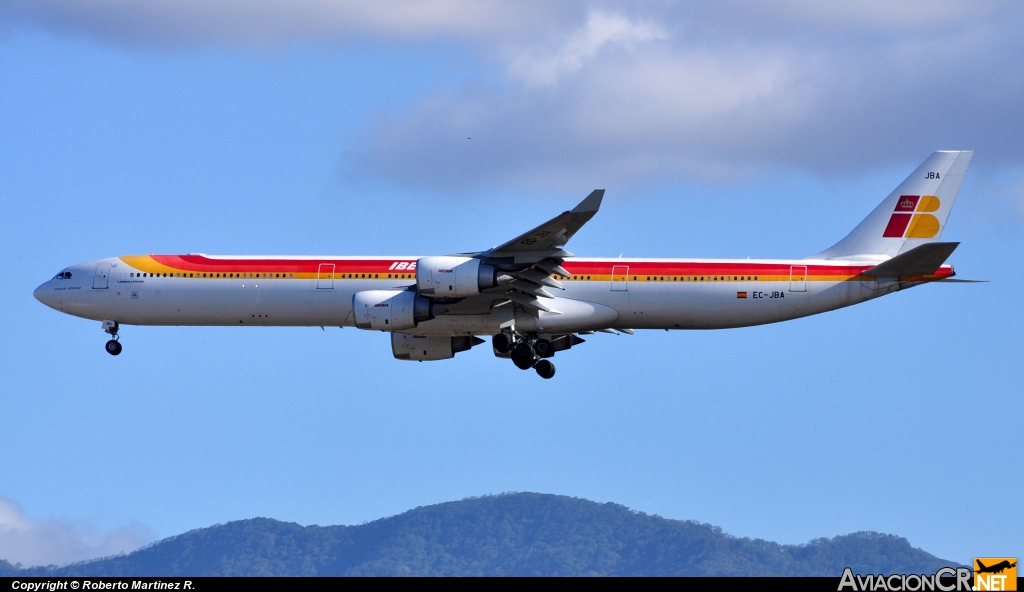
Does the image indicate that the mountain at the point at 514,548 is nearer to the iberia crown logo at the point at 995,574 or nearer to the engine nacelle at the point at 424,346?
the engine nacelle at the point at 424,346

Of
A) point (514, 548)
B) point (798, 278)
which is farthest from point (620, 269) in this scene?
point (514, 548)

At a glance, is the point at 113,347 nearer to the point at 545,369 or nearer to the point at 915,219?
the point at 545,369

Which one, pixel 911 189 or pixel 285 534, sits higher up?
pixel 911 189

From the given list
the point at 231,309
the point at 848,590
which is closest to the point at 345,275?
the point at 231,309

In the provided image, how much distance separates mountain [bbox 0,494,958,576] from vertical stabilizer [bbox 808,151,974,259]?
5045cm

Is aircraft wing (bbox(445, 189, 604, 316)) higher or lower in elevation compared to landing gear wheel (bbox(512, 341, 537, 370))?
higher

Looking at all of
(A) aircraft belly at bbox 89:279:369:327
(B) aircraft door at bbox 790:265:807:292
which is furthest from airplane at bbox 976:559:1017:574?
(A) aircraft belly at bbox 89:279:369:327

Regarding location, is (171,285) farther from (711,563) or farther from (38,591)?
(711,563)

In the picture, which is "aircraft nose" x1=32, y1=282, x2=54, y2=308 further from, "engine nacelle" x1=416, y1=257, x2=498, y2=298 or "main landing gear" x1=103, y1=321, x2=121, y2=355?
"engine nacelle" x1=416, y1=257, x2=498, y2=298

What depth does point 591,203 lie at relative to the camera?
44.8 metres

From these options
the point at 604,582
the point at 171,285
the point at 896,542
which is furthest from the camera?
the point at 896,542

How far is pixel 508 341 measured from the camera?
51938 mm

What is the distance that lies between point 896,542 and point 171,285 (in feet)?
225

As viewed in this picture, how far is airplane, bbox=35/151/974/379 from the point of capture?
4984 cm
